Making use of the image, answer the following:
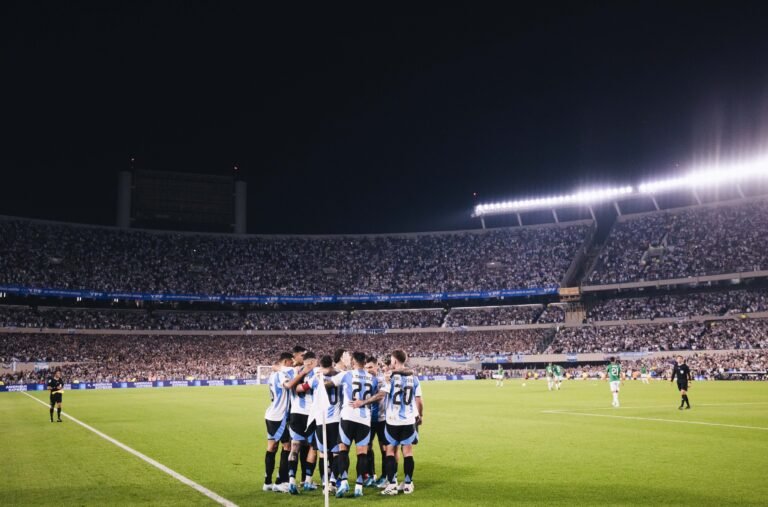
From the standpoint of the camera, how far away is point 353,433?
11.5 m

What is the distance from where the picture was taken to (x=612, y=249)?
8894 cm

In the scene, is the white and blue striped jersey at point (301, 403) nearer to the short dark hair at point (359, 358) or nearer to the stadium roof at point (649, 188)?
the short dark hair at point (359, 358)

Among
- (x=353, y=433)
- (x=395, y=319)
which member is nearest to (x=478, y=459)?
(x=353, y=433)

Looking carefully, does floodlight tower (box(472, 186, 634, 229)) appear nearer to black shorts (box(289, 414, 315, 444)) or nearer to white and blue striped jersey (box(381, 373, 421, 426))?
white and blue striped jersey (box(381, 373, 421, 426))

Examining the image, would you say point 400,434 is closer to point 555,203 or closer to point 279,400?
point 279,400

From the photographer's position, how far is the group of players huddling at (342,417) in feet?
37.4

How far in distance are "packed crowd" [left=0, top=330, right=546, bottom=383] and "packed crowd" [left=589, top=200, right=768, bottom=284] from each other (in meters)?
14.7

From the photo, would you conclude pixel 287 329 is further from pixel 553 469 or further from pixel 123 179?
pixel 553 469

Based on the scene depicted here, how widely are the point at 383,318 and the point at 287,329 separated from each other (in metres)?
14.0

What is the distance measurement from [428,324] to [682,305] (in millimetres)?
33211

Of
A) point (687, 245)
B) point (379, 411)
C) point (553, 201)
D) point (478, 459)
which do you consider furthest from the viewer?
point (553, 201)

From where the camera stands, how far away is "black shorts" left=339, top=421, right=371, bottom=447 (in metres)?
11.5

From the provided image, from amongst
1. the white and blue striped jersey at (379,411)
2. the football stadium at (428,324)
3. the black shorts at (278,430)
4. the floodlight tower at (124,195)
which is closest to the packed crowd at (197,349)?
the football stadium at (428,324)

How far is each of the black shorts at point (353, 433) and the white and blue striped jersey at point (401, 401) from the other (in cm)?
47
